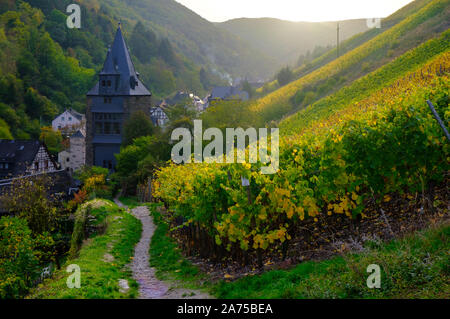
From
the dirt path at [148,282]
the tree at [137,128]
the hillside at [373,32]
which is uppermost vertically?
the hillside at [373,32]

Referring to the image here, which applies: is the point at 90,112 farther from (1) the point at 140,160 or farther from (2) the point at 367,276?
(2) the point at 367,276

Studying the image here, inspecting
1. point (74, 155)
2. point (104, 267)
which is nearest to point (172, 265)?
point (104, 267)

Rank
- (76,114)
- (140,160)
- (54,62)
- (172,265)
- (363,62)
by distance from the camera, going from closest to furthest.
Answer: (172,265) < (140,160) < (363,62) < (76,114) < (54,62)

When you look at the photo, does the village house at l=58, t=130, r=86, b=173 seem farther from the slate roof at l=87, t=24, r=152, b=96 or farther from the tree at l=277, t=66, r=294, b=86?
the tree at l=277, t=66, r=294, b=86

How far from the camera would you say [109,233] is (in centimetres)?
1923

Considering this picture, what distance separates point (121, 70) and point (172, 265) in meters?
49.1

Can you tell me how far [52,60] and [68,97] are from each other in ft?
32.3

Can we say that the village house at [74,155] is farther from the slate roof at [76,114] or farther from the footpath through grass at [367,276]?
the footpath through grass at [367,276]

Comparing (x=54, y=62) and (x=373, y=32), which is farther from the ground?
(x=54, y=62)

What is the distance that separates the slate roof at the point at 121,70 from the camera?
58.6 m

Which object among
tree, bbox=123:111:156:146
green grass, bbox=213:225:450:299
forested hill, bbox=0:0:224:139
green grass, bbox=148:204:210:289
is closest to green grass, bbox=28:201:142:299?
green grass, bbox=148:204:210:289

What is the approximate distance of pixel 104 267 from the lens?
12984 mm

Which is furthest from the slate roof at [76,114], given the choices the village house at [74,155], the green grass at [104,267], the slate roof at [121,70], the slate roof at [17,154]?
the green grass at [104,267]
